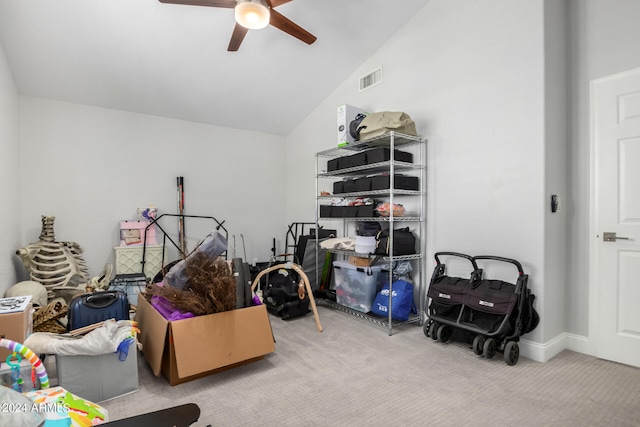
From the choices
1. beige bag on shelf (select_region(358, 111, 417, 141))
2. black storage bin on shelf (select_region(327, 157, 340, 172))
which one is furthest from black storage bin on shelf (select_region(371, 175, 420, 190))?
black storage bin on shelf (select_region(327, 157, 340, 172))

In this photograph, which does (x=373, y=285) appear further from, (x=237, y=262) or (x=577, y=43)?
(x=577, y=43)

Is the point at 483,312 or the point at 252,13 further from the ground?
the point at 252,13

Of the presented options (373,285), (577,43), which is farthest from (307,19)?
(373,285)

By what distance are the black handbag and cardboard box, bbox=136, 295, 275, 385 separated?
1419 millimetres

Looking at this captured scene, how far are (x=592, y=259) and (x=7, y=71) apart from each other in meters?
5.66

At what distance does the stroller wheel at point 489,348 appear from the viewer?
2520mm

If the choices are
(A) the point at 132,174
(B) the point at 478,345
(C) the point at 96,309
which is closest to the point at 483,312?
(B) the point at 478,345

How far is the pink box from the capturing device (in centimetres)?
442

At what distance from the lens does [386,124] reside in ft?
10.7

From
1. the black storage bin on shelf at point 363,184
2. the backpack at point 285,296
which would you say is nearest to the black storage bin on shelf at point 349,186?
the black storage bin on shelf at point 363,184

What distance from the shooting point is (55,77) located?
Result: 3.72 meters

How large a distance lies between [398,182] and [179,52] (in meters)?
2.77

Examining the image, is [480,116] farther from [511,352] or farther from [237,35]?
[237,35]

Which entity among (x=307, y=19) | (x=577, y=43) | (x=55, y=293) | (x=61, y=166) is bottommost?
(x=55, y=293)
